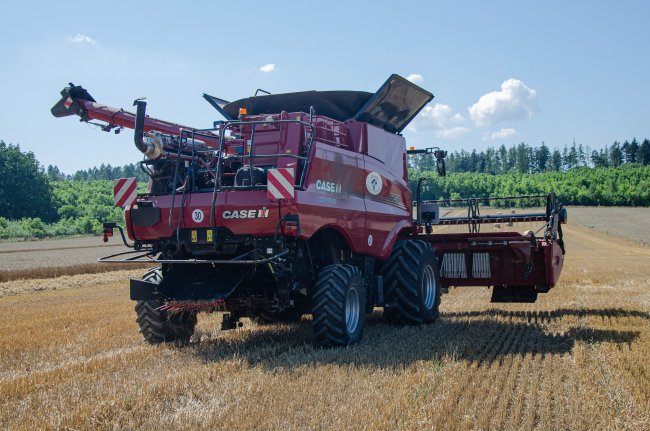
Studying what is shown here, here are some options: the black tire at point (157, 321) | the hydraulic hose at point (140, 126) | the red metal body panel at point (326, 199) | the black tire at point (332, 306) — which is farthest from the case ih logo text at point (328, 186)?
the black tire at point (157, 321)

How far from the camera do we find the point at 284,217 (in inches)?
287

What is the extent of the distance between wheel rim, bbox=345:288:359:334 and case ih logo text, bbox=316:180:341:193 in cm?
122

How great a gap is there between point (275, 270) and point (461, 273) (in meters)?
4.88

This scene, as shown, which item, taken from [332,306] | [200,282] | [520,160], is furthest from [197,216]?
[520,160]

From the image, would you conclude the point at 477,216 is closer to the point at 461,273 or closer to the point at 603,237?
the point at 461,273

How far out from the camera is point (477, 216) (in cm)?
1325

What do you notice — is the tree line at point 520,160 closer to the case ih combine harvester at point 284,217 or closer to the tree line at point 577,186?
the tree line at point 577,186

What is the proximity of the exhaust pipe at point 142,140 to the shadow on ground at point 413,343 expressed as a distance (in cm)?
241

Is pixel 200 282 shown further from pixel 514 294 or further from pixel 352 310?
pixel 514 294

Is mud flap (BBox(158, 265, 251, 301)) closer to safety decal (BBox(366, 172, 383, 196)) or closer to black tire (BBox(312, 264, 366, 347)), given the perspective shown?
black tire (BBox(312, 264, 366, 347))

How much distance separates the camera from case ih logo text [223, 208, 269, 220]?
737 centimetres

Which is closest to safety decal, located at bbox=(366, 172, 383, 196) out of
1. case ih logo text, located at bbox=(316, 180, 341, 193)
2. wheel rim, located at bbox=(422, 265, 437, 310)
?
case ih logo text, located at bbox=(316, 180, 341, 193)

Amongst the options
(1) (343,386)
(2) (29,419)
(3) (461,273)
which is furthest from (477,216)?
(2) (29,419)

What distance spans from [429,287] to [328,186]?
304 cm
